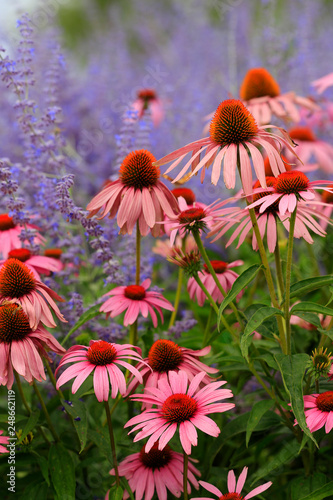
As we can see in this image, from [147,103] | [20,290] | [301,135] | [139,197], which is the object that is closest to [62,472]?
[20,290]

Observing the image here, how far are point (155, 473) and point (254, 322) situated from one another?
0.43 metres

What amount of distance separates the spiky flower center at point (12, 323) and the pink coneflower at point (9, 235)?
1.37 ft

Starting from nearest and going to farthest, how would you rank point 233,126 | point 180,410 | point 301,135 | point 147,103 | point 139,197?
point 180,410 < point 233,126 < point 139,197 < point 147,103 < point 301,135

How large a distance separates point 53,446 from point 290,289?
2.27ft

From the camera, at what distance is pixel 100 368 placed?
3.75 feet

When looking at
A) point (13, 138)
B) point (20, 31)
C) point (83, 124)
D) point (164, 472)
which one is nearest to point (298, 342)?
point (164, 472)

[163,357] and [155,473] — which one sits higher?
[163,357]

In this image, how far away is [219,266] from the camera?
153 cm

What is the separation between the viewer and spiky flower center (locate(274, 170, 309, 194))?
45.4 inches

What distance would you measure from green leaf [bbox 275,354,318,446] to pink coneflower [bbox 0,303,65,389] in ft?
1.67

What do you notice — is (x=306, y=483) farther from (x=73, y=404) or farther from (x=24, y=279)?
(x=24, y=279)

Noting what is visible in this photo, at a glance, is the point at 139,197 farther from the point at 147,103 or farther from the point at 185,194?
the point at 147,103

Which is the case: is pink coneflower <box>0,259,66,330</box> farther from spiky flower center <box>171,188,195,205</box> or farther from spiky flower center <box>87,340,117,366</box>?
spiky flower center <box>171,188,195,205</box>

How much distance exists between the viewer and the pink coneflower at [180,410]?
1044 millimetres
